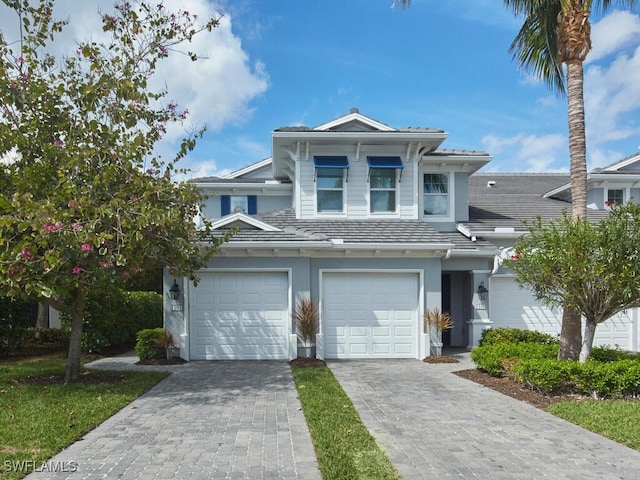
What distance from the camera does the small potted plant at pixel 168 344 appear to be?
39.8 feet

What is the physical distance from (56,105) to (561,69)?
412 inches

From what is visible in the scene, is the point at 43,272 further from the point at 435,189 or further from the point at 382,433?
the point at 435,189

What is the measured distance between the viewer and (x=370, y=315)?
42.2 ft

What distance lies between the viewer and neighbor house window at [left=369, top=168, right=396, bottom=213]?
551 inches

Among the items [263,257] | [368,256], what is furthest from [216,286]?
[368,256]

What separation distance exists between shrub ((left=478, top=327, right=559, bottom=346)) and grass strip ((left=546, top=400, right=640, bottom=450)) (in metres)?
4.67

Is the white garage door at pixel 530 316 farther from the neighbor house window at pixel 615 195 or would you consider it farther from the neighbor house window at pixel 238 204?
the neighbor house window at pixel 238 204

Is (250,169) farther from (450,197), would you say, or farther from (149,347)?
(149,347)

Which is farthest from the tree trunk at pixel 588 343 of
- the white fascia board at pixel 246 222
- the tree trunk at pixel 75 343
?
the tree trunk at pixel 75 343

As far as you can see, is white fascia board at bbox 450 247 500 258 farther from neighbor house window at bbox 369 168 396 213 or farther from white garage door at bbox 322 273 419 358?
neighbor house window at bbox 369 168 396 213

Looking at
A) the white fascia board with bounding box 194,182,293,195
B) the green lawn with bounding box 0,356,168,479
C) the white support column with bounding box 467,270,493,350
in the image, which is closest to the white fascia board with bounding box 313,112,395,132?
the white fascia board with bounding box 194,182,293,195

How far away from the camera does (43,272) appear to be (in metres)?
7.79

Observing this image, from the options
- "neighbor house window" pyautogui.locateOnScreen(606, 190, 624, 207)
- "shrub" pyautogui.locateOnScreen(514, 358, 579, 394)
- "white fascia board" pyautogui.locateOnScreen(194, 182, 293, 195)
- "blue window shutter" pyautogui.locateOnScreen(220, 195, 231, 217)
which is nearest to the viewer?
"shrub" pyautogui.locateOnScreen(514, 358, 579, 394)

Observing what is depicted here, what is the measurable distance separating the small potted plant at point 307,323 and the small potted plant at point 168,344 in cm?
311
